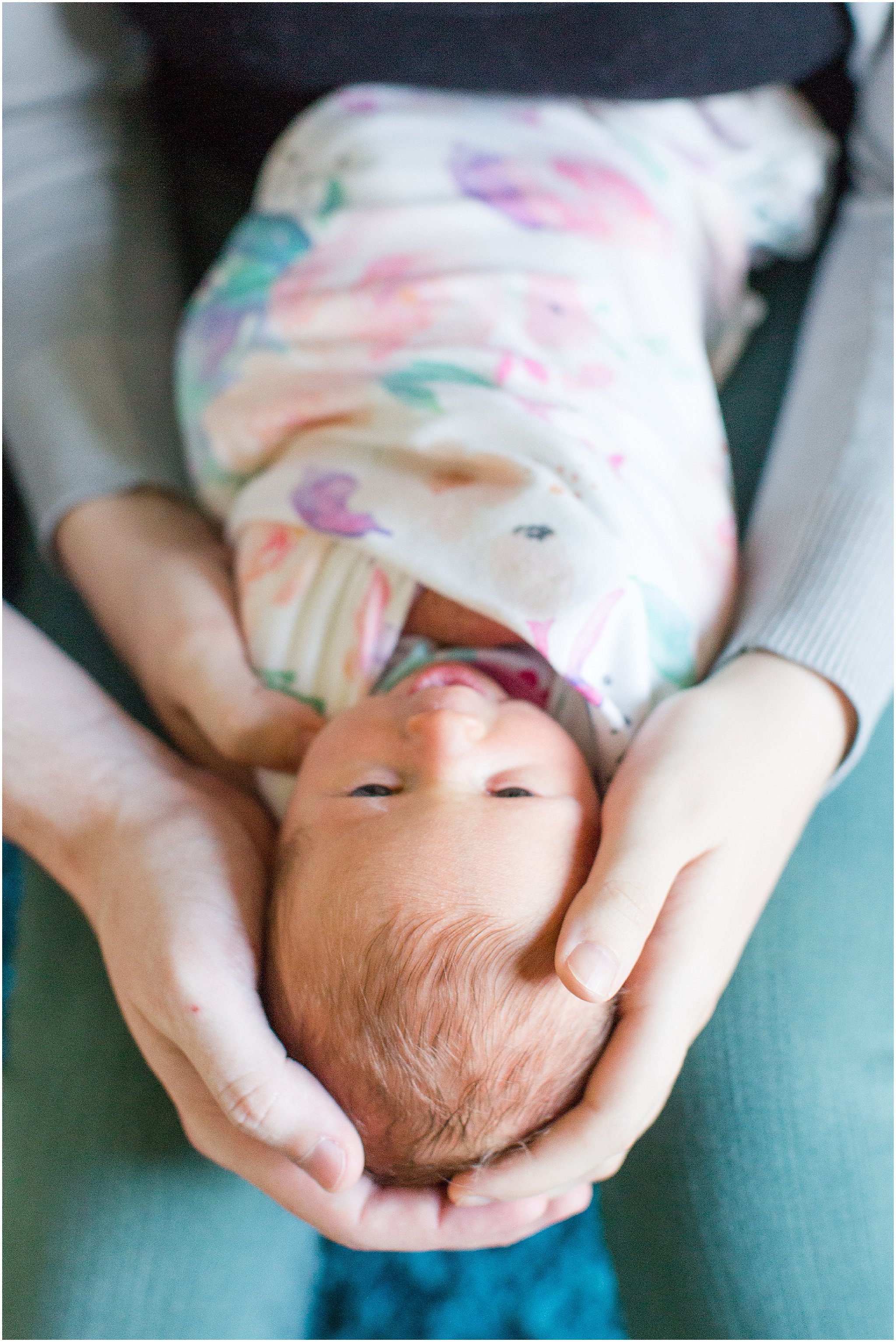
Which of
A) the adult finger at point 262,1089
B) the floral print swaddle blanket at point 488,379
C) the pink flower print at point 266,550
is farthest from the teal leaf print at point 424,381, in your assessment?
the adult finger at point 262,1089

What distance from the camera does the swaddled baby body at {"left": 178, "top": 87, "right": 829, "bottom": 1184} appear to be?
0.58 meters

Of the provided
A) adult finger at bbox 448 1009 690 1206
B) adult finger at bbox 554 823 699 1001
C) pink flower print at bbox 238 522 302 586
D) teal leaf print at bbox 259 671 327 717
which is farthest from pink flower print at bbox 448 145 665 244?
adult finger at bbox 448 1009 690 1206

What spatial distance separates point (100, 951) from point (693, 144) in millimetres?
904

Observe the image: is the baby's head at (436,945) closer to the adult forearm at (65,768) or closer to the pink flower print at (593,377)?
the adult forearm at (65,768)

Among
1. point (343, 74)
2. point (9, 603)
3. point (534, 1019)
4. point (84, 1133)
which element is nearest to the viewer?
point (534, 1019)

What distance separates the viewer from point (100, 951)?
29.5 inches

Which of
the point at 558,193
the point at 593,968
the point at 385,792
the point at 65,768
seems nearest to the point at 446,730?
the point at 385,792

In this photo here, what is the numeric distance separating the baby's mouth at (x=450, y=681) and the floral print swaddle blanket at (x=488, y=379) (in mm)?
50

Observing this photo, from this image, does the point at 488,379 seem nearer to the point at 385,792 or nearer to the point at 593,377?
the point at 593,377

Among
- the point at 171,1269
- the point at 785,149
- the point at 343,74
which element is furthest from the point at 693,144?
the point at 171,1269

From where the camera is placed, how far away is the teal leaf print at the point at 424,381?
2.53ft

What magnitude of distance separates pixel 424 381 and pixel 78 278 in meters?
0.39

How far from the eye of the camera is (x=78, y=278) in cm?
91

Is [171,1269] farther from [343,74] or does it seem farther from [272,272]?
[343,74]
